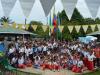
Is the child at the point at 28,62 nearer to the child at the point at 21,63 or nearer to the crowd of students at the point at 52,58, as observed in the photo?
the crowd of students at the point at 52,58

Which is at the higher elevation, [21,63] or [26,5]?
[26,5]

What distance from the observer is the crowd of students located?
61.6 feet

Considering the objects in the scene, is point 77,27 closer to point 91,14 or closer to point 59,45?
point 59,45

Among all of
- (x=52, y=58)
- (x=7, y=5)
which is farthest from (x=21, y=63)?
(x=7, y=5)

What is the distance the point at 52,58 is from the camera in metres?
19.2

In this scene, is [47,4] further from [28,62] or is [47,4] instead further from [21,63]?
[28,62]

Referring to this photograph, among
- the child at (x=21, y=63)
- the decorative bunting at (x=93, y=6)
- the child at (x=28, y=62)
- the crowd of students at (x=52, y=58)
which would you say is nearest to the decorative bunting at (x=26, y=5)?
the decorative bunting at (x=93, y=6)

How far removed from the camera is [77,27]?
143ft

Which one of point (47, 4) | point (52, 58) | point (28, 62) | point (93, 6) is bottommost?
point (28, 62)

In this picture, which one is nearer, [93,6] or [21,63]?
[93,6]

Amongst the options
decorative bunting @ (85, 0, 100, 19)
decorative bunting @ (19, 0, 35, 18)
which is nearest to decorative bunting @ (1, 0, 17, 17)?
decorative bunting @ (19, 0, 35, 18)

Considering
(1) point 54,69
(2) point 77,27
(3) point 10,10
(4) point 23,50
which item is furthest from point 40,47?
(2) point 77,27

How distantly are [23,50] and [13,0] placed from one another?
5.76m

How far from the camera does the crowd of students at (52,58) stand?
18781mm
